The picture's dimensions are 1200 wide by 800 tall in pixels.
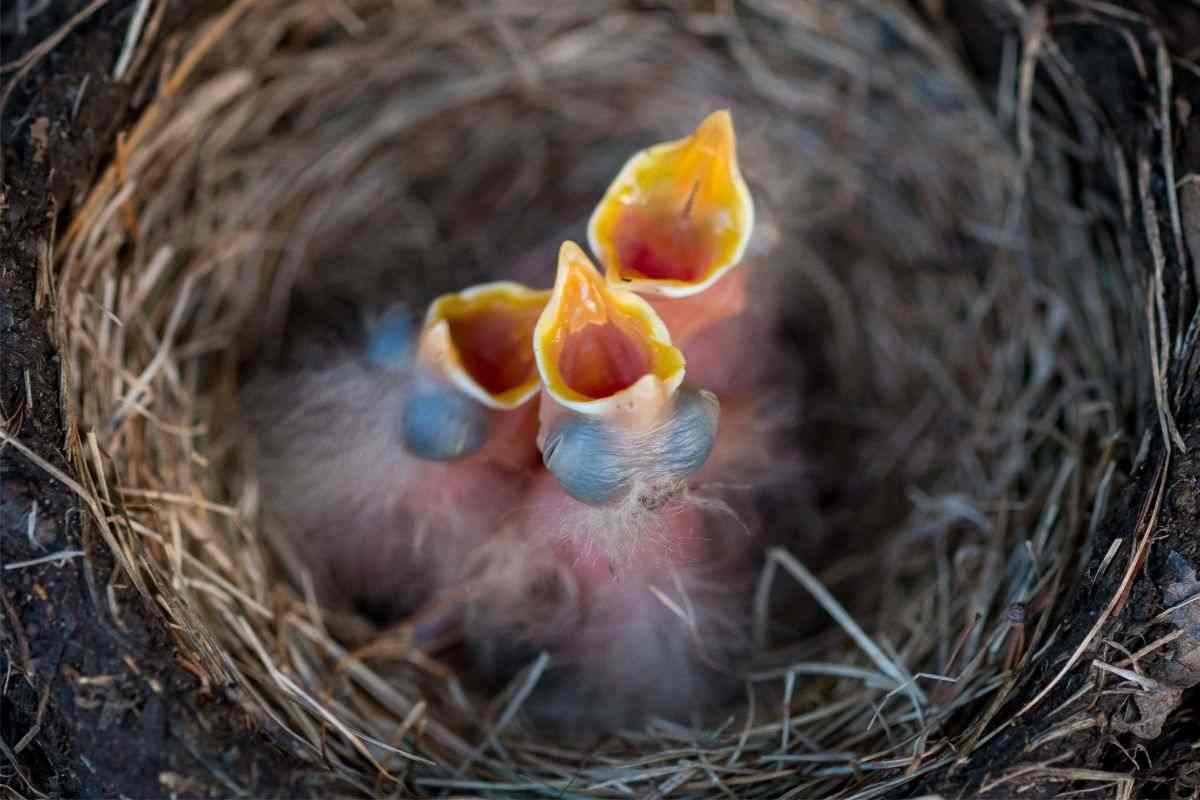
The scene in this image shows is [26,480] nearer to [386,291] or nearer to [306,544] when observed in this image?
[306,544]

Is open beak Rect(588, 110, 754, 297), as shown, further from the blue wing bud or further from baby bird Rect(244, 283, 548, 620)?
the blue wing bud

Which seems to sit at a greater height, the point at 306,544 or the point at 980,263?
the point at 980,263

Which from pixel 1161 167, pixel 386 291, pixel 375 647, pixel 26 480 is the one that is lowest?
pixel 375 647

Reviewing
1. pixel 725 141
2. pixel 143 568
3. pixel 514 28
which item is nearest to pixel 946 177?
pixel 725 141

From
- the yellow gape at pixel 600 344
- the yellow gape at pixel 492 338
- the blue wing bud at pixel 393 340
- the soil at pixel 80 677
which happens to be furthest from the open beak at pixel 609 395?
the soil at pixel 80 677

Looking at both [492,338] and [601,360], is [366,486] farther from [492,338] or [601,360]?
[601,360]

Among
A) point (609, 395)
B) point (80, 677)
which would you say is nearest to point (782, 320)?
point (609, 395)

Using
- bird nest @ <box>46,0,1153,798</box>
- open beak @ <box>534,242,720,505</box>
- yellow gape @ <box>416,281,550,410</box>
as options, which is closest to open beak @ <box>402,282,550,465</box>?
yellow gape @ <box>416,281,550,410</box>
